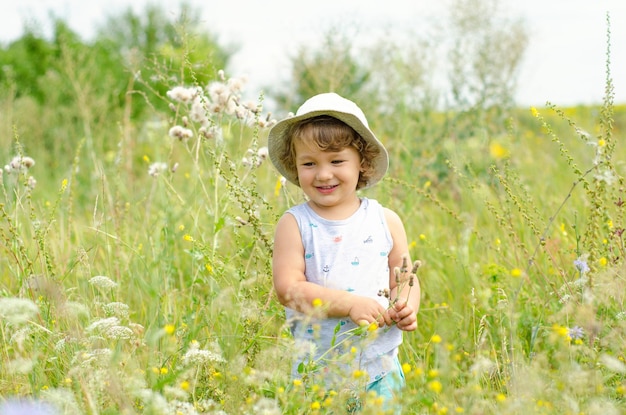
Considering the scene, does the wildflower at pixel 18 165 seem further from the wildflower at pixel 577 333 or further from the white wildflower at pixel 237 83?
the wildflower at pixel 577 333

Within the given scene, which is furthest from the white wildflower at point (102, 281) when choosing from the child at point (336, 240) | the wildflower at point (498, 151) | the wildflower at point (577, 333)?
the wildflower at point (577, 333)

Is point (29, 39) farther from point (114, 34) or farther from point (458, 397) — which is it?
point (458, 397)

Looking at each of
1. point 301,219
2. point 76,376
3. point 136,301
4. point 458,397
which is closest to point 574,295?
point 458,397

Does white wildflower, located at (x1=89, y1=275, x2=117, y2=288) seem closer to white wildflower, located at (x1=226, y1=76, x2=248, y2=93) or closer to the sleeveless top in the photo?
the sleeveless top

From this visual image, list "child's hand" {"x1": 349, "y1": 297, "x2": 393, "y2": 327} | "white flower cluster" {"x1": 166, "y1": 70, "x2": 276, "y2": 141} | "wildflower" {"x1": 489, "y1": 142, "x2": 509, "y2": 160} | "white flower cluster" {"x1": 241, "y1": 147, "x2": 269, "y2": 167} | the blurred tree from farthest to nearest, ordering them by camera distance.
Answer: the blurred tree → "white flower cluster" {"x1": 166, "y1": 70, "x2": 276, "y2": 141} → "white flower cluster" {"x1": 241, "y1": 147, "x2": 269, "y2": 167} → "wildflower" {"x1": 489, "y1": 142, "x2": 509, "y2": 160} → "child's hand" {"x1": 349, "y1": 297, "x2": 393, "y2": 327}

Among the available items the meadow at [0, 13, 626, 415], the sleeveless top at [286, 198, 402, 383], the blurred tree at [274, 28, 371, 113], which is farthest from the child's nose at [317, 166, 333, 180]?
the blurred tree at [274, 28, 371, 113]

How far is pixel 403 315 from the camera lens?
2.29 metres

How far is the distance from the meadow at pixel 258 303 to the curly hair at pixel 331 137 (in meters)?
Answer: 0.32

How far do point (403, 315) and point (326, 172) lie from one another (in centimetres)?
53

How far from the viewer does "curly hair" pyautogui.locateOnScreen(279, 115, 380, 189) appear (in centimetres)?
246

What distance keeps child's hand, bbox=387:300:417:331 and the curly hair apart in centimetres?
56

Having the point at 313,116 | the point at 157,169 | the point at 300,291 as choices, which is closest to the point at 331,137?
the point at 313,116

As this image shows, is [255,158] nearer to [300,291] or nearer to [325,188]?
Result: [325,188]

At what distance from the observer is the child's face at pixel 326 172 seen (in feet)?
8.09
